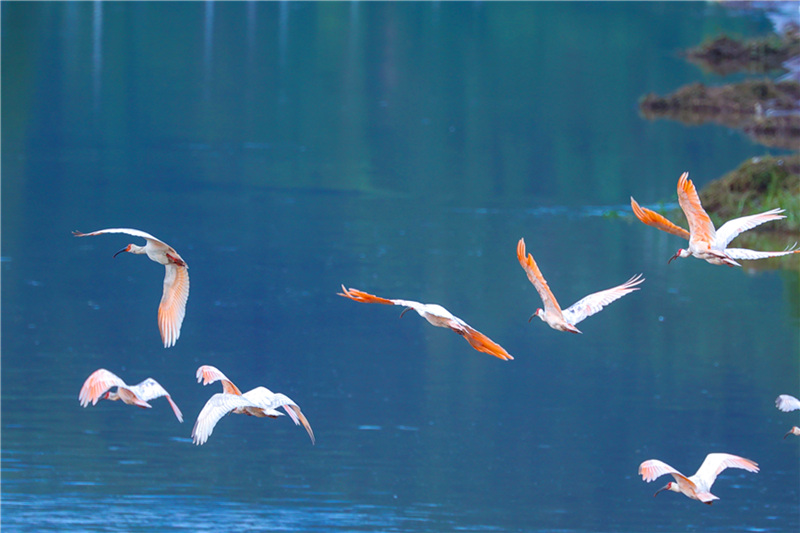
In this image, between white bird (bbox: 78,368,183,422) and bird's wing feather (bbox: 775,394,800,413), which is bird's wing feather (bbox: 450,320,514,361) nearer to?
white bird (bbox: 78,368,183,422)

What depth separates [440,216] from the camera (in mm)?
37781

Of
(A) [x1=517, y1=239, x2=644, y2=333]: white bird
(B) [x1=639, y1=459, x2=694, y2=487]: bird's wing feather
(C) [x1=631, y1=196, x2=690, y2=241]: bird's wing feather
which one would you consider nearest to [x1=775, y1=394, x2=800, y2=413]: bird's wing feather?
(B) [x1=639, y1=459, x2=694, y2=487]: bird's wing feather

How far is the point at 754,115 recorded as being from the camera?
54219 millimetres

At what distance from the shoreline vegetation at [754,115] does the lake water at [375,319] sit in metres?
1.32

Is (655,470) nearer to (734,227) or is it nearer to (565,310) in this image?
(565,310)

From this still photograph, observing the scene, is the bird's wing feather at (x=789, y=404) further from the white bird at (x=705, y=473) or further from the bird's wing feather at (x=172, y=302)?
the bird's wing feather at (x=172, y=302)

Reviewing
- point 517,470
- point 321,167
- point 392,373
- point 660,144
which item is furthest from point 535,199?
point 517,470

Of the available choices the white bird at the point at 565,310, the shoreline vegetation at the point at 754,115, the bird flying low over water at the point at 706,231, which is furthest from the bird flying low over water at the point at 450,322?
the shoreline vegetation at the point at 754,115

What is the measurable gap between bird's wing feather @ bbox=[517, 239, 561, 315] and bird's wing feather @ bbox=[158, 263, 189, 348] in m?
3.16

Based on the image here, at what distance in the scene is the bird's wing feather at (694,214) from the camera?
1052 cm

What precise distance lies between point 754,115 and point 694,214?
45.4 metres

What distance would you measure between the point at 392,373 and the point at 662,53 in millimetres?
58443

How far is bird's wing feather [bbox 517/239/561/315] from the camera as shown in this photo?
9.66m

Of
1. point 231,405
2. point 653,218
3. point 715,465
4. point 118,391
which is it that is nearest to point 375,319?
point 715,465
